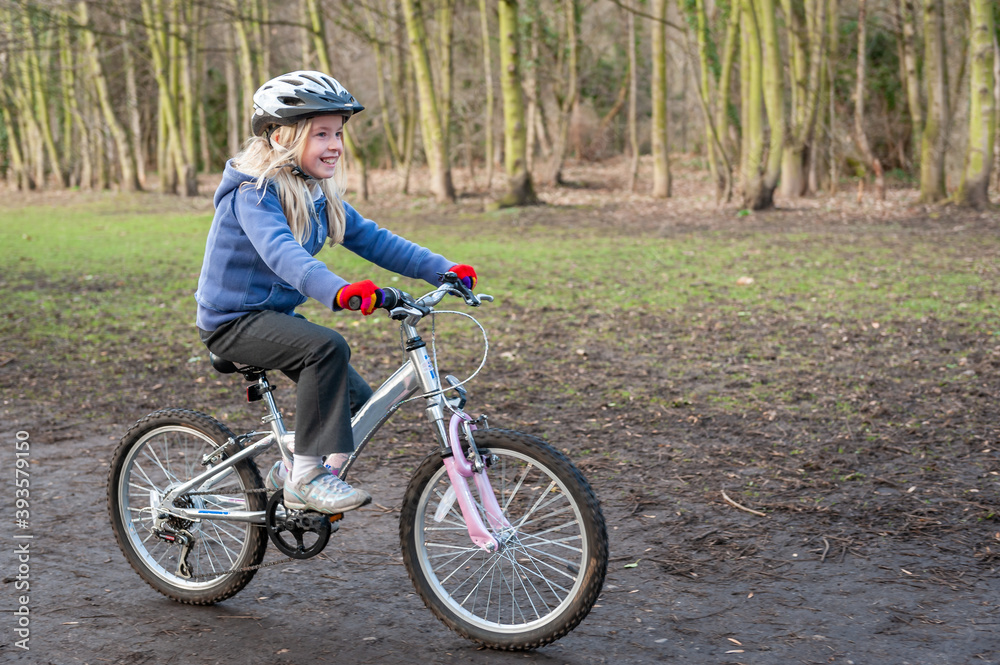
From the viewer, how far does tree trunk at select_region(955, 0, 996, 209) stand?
15875 millimetres

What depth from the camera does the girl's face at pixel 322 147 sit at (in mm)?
3525

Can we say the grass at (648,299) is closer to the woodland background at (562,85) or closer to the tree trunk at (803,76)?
the woodland background at (562,85)

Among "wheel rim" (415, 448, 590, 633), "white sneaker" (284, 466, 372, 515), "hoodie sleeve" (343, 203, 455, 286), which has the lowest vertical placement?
"wheel rim" (415, 448, 590, 633)

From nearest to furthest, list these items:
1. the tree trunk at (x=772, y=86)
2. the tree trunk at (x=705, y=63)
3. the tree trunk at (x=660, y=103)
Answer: the tree trunk at (x=772, y=86) < the tree trunk at (x=705, y=63) < the tree trunk at (x=660, y=103)

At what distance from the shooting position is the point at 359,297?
297 cm

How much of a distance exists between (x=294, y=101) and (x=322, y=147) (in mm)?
198

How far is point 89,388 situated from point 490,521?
5.19m

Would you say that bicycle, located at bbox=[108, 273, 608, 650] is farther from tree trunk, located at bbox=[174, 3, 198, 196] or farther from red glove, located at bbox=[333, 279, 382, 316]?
tree trunk, located at bbox=[174, 3, 198, 196]

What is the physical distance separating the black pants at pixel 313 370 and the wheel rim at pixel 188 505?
2.08 ft

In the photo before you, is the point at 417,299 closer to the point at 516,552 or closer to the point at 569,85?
the point at 516,552

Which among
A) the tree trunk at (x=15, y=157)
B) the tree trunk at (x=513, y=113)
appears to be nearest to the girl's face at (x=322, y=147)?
the tree trunk at (x=513, y=113)

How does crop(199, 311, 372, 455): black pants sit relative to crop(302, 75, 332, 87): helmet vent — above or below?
below

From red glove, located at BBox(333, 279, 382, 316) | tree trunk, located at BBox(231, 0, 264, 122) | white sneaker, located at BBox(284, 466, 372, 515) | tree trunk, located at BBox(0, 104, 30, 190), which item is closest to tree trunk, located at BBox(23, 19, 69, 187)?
tree trunk, located at BBox(0, 104, 30, 190)

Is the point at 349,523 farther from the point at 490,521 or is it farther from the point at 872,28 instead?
the point at 872,28
